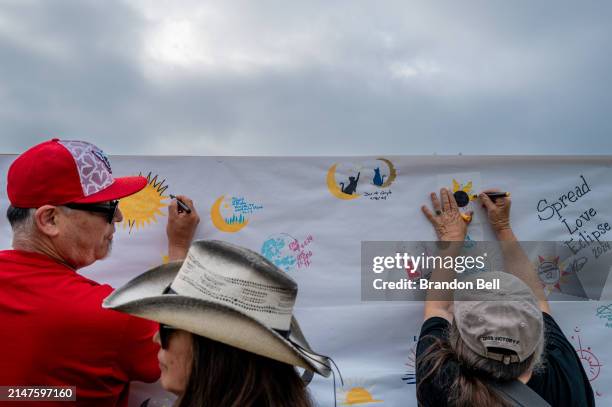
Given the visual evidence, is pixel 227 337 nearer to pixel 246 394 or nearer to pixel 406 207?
pixel 246 394

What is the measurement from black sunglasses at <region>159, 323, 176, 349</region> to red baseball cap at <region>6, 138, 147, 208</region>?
71 centimetres

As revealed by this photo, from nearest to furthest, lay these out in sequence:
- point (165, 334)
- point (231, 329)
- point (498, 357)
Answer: point (231, 329), point (165, 334), point (498, 357)

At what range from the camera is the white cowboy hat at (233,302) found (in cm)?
105

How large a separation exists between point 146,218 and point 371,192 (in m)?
0.98

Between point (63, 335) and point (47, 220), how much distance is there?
1.30 ft

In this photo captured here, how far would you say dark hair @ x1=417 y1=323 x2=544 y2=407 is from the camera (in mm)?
1456

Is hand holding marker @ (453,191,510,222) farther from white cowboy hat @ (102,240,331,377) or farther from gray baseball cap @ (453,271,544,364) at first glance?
white cowboy hat @ (102,240,331,377)

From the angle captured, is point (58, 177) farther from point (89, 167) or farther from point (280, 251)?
point (280, 251)

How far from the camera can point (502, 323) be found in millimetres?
1512

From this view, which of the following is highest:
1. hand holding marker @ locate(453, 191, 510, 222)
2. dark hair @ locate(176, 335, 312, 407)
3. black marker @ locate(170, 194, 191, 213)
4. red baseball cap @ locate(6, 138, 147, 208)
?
hand holding marker @ locate(453, 191, 510, 222)

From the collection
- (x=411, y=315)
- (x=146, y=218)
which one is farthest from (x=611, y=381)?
(x=146, y=218)

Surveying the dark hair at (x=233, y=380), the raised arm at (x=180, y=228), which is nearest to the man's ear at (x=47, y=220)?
the raised arm at (x=180, y=228)

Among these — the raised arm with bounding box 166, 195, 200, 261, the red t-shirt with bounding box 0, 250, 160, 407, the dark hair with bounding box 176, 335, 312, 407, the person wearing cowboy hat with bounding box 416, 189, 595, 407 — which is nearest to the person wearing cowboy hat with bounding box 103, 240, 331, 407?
the dark hair with bounding box 176, 335, 312, 407

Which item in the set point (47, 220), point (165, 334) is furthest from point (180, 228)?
point (165, 334)
